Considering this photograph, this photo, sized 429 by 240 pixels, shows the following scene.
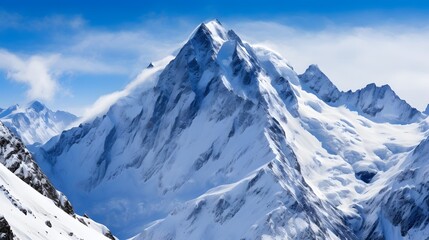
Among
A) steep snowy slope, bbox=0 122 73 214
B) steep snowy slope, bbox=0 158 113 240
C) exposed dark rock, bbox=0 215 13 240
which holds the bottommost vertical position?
exposed dark rock, bbox=0 215 13 240

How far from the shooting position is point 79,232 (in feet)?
325

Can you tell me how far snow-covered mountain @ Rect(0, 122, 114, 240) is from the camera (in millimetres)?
80125

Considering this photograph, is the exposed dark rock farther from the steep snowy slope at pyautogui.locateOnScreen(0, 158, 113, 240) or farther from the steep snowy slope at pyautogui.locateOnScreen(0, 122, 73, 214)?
the steep snowy slope at pyautogui.locateOnScreen(0, 122, 73, 214)

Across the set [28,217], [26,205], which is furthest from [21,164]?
[28,217]

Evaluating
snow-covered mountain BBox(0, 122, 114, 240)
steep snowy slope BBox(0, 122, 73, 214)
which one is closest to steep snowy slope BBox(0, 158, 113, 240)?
snow-covered mountain BBox(0, 122, 114, 240)

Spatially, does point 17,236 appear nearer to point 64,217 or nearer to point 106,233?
point 64,217

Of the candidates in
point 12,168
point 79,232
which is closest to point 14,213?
point 79,232

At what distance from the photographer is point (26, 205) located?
87.8 metres

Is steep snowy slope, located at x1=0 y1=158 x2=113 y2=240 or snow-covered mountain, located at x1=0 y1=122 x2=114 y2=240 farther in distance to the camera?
snow-covered mountain, located at x1=0 y1=122 x2=114 y2=240

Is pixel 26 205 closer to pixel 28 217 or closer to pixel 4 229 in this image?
pixel 28 217

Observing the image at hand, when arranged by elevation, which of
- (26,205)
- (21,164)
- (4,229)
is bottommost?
(4,229)

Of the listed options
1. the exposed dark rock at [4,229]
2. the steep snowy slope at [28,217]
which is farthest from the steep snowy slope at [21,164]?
the exposed dark rock at [4,229]

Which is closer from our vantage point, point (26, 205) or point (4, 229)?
point (4, 229)

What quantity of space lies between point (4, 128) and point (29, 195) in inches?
1039
